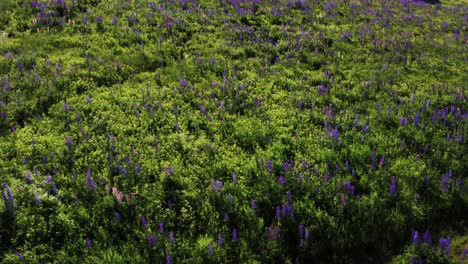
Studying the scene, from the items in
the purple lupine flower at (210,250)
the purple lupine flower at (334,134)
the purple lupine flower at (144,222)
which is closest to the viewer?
the purple lupine flower at (210,250)

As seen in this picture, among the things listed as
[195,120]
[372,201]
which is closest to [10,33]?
[195,120]

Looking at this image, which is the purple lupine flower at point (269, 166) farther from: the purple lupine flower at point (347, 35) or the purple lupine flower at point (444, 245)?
the purple lupine flower at point (347, 35)

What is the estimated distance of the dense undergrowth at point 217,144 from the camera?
6098 mm

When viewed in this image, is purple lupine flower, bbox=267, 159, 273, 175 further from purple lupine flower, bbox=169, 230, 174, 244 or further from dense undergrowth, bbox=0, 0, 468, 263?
purple lupine flower, bbox=169, 230, 174, 244

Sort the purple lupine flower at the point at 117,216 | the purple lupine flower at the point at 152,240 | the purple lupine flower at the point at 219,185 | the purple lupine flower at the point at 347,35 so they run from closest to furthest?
the purple lupine flower at the point at 152,240
the purple lupine flower at the point at 117,216
the purple lupine flower at the point at 219,185
the purple lupine flower at the point at 347,35

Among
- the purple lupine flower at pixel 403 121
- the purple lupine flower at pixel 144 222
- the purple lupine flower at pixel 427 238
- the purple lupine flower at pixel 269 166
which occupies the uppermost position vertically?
the purple lupine flower at pixel 403 121

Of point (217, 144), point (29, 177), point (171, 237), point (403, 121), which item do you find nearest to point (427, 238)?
point (403, 121)

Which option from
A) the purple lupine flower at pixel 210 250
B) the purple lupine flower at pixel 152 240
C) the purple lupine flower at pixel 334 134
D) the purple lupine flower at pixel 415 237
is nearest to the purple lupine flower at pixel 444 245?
the purple lupine flower at pixel 415 237

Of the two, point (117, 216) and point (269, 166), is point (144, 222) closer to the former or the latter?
point (117, 216)

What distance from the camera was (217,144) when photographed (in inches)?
317

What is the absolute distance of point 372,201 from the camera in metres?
6.87

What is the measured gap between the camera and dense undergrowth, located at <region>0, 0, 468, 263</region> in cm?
610

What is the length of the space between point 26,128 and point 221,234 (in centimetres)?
478

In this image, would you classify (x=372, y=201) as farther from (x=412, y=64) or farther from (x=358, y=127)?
(x=412, y=64)
